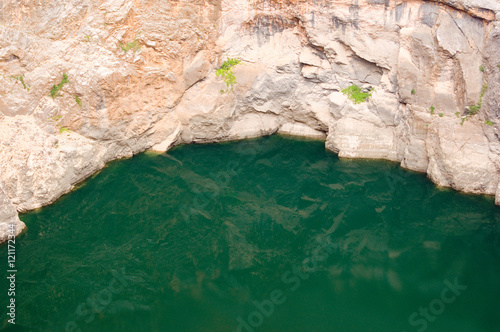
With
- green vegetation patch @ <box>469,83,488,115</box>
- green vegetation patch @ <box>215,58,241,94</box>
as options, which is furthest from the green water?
green vegetation patch @ <box>215,58,241,94</box>

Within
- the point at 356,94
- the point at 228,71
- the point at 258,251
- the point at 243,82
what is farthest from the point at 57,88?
the point at 356,94

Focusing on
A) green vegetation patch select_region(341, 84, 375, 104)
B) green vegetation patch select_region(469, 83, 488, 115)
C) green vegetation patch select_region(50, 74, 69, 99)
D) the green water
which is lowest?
the green water

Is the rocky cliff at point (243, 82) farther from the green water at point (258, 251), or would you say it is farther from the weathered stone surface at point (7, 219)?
the green water at point (258, 251)

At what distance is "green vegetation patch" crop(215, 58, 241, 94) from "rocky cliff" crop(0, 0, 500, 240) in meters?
0.16

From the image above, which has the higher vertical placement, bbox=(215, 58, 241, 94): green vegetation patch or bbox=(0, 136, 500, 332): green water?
bbox=(215, 58, 241, 94): green vegetation patch

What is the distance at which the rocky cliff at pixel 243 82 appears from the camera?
35.2 ft

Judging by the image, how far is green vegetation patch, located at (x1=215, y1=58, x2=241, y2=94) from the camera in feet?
45.5

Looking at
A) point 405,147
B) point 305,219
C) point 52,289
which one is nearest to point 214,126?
point 305,219

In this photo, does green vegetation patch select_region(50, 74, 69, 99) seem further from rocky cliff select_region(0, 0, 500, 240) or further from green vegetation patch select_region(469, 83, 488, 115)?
green vegetation patch select_region(469, 83, 488, 115)

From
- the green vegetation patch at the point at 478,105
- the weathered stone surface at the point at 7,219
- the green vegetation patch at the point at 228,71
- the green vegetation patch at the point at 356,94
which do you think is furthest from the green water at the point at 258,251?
the green vegetation patch at the point at 228,71

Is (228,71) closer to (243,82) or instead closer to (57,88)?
(243,82)

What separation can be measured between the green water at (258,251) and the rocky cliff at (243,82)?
2.63ft

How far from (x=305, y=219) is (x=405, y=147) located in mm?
4065

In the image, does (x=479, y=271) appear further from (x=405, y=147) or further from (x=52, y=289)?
(x=52, y=289)
